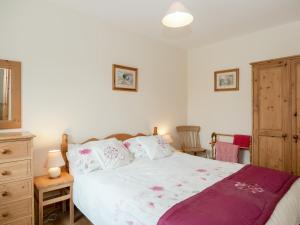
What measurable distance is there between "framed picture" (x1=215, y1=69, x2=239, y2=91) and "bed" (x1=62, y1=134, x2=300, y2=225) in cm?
170

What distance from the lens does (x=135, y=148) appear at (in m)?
2.92

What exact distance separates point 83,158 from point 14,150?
0.70 meters

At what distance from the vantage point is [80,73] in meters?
2.76

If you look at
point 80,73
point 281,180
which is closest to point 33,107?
point 80,73

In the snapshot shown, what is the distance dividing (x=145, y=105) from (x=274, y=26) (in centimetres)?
241

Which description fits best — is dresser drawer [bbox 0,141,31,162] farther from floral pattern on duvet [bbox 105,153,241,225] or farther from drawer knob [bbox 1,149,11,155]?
floral pattern on duvet [bbox 105,153,241,225]

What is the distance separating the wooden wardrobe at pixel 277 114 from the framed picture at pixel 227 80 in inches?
26.9

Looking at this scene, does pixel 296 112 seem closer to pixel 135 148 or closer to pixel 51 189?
pixel 135 148

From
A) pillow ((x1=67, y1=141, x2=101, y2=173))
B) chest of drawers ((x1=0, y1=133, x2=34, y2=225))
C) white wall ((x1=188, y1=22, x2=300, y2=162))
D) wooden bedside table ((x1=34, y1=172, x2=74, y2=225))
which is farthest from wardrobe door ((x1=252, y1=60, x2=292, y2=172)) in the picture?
chest of drawers ((x1=0, y1=133, x2=34, y2=225))

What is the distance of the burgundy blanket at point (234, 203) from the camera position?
1.27 metres

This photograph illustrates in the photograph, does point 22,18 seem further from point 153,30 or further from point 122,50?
point 153,30

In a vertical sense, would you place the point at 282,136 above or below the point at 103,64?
below

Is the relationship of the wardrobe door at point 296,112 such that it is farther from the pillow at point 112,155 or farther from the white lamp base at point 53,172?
the white lamp base at point 53,172

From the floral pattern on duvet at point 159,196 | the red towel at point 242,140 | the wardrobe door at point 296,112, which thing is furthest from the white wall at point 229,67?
the floral pattern on duvet at point 159,196
